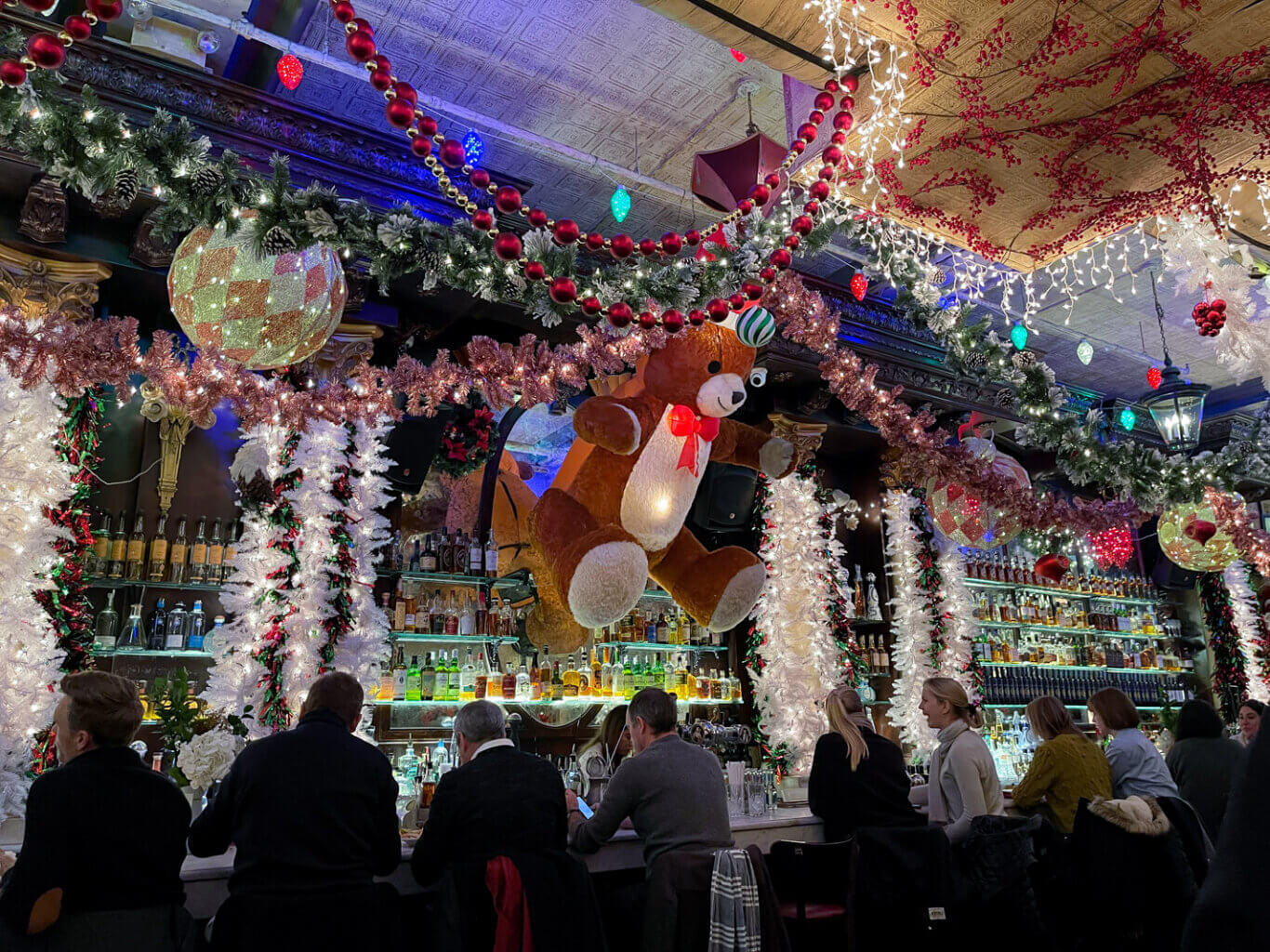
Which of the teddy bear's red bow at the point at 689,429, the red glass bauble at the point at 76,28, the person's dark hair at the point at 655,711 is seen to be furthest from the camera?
the teddy bear's red bow at the point at 689,429

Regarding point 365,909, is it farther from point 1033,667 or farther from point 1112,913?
point 1033,667

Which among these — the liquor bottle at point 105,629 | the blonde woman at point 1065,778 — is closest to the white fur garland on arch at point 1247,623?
the blonde woman at point 1065,778

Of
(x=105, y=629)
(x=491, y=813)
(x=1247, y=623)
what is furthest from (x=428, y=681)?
(x=1247, y=623)

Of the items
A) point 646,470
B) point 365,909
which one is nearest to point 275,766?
point 365,909

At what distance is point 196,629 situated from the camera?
16.1 feet

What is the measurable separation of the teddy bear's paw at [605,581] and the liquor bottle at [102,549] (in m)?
2.71

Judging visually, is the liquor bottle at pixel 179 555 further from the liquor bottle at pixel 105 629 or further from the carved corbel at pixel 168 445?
the liquor bottle at pixel 105 629

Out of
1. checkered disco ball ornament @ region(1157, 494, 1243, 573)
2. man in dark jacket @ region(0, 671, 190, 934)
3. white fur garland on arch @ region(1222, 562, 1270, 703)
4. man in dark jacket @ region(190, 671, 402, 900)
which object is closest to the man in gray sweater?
man in dark jacket @ region(190, 671, 402, 900)

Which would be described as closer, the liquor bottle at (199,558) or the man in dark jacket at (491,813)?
the man in dark jacket at (491,813)

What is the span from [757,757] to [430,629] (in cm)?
252

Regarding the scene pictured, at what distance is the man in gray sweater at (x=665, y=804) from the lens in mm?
2984

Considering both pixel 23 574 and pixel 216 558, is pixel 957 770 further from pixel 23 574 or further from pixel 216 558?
pixel 216 558

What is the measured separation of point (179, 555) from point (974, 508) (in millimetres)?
5076

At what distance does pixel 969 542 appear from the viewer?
6.02 meters
